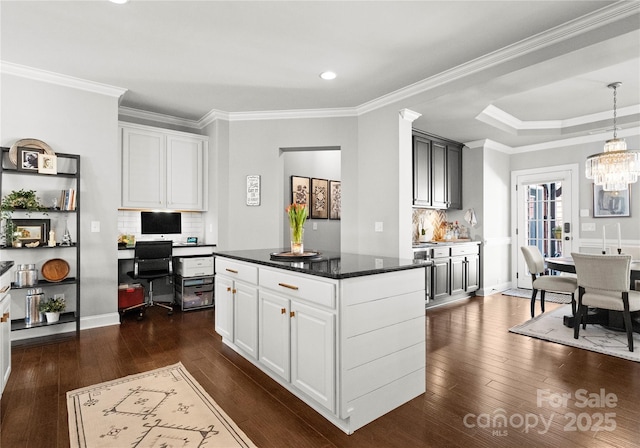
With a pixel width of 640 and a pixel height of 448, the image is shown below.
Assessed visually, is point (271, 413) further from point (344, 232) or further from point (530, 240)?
point (530, 240)

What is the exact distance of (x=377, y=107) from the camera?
179 inches

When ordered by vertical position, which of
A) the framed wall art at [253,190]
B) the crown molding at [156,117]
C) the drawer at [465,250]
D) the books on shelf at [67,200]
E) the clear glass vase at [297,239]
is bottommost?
the drawer at [465,250]

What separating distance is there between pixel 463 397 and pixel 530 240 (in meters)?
5.02

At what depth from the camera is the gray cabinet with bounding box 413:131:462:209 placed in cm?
521

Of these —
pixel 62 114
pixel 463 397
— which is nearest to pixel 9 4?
pixel 62 114

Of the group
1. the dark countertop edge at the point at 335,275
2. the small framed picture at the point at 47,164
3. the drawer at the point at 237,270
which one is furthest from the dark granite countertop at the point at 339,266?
the small framed picture at the point at 47,164

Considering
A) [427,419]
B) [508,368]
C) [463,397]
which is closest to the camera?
[427,419]

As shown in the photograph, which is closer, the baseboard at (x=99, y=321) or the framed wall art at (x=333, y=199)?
the baseboard at (x=99, y=321)

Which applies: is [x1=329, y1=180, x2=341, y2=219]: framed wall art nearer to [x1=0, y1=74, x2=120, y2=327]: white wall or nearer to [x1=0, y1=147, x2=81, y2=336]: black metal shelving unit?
[x1=0, y1=74, x2=120, y2=327]: white wall

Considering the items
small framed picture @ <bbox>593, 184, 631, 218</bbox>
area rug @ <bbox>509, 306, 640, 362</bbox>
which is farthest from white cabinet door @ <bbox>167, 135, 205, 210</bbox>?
small framed picture @ <bbox>593, 184, 631, 218</bbox>

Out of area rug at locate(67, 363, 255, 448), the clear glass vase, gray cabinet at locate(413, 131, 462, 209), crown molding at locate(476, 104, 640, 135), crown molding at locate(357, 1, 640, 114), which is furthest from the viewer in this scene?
gray cabinet at locate(413, 131, 462, 209)

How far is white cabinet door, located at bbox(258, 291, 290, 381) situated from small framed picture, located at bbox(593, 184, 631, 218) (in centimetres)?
556

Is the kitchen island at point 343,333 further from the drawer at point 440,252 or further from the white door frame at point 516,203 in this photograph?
the white door frame at point 516,203

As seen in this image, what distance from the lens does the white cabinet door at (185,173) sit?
5004mm
